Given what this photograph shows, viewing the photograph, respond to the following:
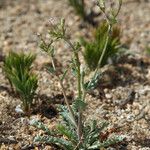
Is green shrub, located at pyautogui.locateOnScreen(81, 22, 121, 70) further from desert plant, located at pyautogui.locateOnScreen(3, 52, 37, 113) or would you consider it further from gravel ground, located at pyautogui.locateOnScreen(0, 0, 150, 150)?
desert plant, located at pyautogui.locateOnScreen(3, 52, 37, 113)

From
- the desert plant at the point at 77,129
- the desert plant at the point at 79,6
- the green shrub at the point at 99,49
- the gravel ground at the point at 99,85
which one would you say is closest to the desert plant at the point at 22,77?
the gravel ground at the point at 99,85

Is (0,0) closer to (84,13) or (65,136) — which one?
(84,13)

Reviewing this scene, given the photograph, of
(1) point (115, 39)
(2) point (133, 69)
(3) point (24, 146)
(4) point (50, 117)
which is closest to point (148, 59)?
(2) point (133, 69)

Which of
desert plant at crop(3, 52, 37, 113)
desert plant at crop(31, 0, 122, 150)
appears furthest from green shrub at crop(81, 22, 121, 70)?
desert plant at crop(31, 0, 122, 150)

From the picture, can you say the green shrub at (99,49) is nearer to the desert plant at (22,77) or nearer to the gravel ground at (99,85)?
the gravel ground at (99,85)

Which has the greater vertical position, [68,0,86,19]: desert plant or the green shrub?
[68,0,86,19]: desert plant
